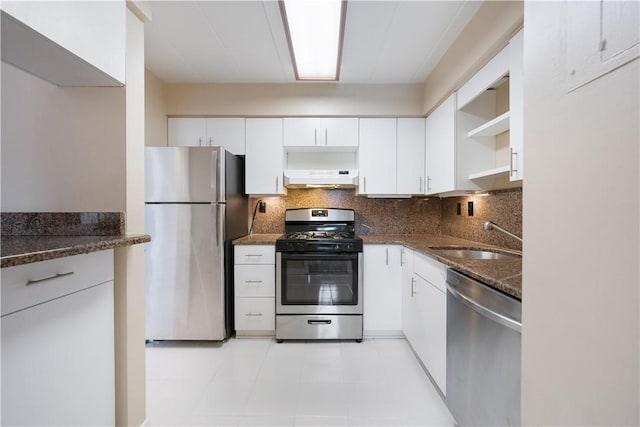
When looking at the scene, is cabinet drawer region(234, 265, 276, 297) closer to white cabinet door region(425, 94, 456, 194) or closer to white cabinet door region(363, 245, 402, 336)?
white cabinet door region(363, 245, 402, 336)

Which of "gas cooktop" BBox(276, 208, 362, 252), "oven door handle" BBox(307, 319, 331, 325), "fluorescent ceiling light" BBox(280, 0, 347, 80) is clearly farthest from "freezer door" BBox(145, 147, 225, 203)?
"oven door handle" BBox(307, 319, 331, 325)

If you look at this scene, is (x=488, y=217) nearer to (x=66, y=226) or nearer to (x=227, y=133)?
(x=227, y=133)

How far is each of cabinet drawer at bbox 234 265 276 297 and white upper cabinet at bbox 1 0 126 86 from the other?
5.52 feet

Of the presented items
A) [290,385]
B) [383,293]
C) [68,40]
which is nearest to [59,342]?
[68,40]

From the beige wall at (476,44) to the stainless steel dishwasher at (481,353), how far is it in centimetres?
126

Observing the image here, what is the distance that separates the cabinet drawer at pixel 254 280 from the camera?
8.13 ft

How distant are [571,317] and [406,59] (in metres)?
2.28

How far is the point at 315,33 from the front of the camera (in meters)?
1.86

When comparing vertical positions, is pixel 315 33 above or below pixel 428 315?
above

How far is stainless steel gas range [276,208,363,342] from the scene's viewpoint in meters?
2.42

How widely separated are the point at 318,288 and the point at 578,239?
2.07 metres

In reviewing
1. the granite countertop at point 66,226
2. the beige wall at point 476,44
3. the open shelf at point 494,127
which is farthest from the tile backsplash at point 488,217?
the granite countertop at point 66,226

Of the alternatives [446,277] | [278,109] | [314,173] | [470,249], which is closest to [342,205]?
[314,173]

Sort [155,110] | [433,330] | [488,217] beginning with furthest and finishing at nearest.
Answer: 1. [155,110]
2. [488,217]
3. [433,330]
